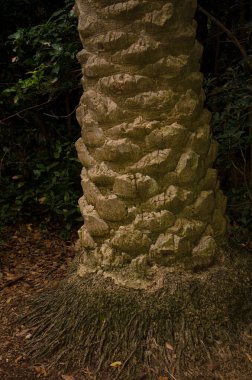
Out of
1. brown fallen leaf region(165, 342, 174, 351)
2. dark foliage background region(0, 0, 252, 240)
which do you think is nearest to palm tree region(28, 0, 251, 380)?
brown fallen leaf region(165, 342, 174, 351)

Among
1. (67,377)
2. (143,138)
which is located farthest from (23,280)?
(143,138)

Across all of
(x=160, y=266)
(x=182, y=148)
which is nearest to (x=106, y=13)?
(x=182, y=148)

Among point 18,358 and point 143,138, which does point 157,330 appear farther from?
point 143,138

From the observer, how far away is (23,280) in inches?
140

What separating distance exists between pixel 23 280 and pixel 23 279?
0.8 inches

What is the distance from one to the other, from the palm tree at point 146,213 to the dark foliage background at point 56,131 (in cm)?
150

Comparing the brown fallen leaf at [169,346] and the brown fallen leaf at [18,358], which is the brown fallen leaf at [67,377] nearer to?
the brown fallen leaf at [18,358]

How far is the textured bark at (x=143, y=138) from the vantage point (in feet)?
7.53

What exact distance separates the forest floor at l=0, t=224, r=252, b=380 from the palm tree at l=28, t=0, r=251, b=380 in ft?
0.29

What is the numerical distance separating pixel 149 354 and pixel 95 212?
2.54 feet

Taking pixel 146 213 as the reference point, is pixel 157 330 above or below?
below

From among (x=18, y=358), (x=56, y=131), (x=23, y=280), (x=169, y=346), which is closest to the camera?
(x=169, y=346)

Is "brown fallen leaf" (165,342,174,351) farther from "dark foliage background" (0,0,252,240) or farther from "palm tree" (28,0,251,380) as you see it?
"dark foliage background" (0,0,252,240)

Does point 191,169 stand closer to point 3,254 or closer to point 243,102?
point 243,102
